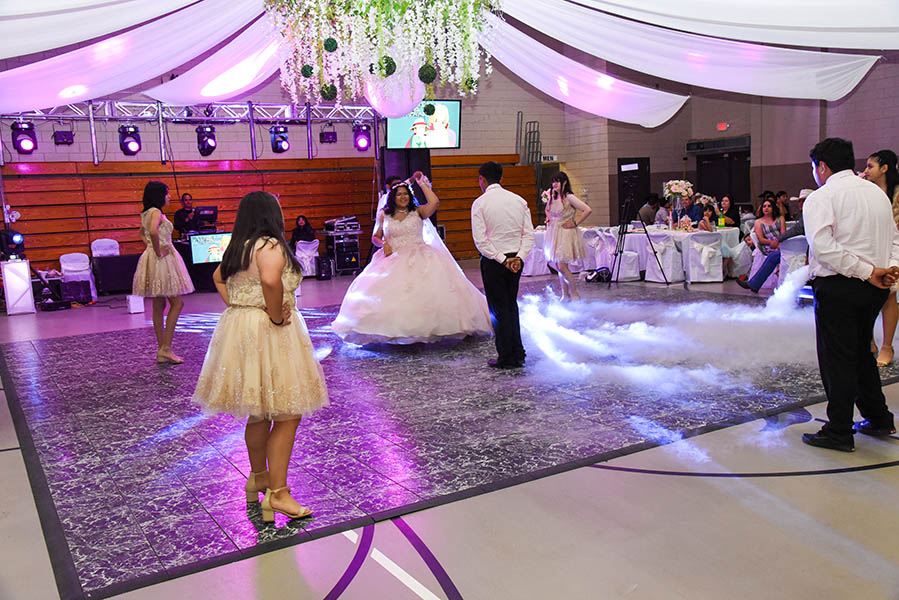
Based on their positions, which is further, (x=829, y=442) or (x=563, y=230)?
(x=563, y=230)

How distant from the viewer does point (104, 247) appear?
13.3 meters

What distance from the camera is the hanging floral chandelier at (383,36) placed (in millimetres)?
A: 5395

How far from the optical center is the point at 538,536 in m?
2.79

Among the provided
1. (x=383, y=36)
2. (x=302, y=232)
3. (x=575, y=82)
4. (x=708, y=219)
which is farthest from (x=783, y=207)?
(x=302, y=232)

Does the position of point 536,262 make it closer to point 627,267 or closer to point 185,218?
point 627,267

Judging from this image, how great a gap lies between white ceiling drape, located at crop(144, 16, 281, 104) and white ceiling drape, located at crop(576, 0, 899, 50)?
3.37m

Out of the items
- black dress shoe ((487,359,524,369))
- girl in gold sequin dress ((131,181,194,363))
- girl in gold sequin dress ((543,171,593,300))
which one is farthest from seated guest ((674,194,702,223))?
girl in gold sequin dress ((131,181,194,363))

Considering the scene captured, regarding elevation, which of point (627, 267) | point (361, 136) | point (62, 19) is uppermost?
point (361, 136)

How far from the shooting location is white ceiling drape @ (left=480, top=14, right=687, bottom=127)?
6.59 meters

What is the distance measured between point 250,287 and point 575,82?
198 inches

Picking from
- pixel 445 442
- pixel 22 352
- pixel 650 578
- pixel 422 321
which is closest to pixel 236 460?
pixel 445 442

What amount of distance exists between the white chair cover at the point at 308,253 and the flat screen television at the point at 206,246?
4.95ft

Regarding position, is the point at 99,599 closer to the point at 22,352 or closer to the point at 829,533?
the point at 829,533

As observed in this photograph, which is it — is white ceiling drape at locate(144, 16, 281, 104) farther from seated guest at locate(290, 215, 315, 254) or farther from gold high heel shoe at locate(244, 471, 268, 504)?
seated guest at locate(290, 215, 315, 254)
